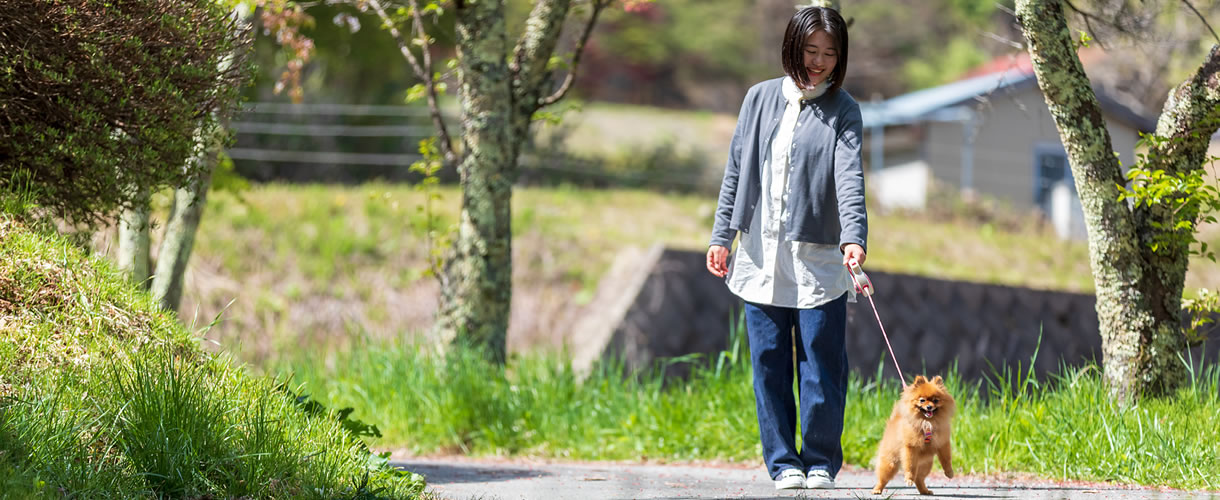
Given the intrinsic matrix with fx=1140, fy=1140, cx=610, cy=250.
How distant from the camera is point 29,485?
10.5ft

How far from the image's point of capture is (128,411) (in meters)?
3.69

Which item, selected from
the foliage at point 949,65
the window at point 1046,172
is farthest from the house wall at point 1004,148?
the foliage at point 949,65

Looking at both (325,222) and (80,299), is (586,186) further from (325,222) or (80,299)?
(80,299)

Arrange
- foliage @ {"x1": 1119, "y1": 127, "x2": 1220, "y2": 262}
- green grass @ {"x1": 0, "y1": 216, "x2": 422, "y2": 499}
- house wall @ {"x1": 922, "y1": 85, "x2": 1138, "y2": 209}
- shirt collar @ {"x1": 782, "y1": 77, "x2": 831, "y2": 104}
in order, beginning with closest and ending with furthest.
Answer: green grass @ {"x1": 0, "y1": 216, "x2": 422, "y2": 499} < shirt collar @ {"x1": 782, "y1": 77, "x2": 831, "y2": 104} < foliage @ {"x1": 1119, "y1": 127, "x2": 1220, "y2": 262} < house wall @ {"x1": 922, "y1": 85, "x2": 1138, "y2": 209}

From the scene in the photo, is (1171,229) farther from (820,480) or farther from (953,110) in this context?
(953,110)

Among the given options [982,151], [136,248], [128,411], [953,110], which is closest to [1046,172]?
[982,151]

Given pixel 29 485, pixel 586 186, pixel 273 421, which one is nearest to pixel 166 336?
pixel 273 421

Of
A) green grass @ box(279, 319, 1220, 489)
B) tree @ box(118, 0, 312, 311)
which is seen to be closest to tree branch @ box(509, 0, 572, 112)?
tree @ box(118, 0, 312, 311)

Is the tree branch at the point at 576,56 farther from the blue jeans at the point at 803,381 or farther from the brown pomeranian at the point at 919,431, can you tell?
the brown pomeranian at the point at 919,431

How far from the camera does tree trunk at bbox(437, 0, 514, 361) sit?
6992 millimetres

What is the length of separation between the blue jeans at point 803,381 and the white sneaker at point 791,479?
0.15ft

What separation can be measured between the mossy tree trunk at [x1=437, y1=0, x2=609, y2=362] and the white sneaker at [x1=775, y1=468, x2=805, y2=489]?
3.22 meters

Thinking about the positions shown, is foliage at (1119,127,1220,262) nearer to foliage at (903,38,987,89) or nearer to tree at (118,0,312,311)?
tree at (118,0,312,311)

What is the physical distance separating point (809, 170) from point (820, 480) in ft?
3.93
